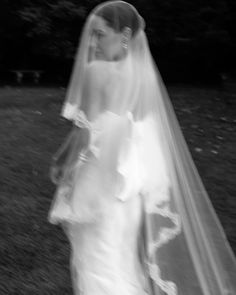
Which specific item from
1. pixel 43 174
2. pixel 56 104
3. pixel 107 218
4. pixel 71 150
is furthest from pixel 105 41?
pixel 56 104

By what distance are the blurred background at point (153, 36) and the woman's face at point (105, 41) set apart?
33.4ft

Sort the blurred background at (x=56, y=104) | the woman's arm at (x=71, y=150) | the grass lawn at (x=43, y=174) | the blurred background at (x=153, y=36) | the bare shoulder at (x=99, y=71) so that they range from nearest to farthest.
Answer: the bare shoulder at (x=99, y=71) → the woman's arm at (x=71, y=150) → the grass lawn at (x=43, y=174) → the blurred background at (x=56, y=104) → the blurred background at (x=153, y=36)

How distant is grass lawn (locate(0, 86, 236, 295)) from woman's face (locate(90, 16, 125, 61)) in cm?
169

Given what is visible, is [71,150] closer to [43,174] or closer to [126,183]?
[126,183]

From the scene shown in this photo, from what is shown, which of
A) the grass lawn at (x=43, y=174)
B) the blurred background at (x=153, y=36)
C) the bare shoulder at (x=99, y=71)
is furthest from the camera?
the blurred background at (x=153, y=36)

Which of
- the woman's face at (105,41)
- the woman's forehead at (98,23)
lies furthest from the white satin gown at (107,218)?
the woman's forehead at (98,23)

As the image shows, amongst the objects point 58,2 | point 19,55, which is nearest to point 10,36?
point 19,55

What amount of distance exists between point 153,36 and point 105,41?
11.2 metres

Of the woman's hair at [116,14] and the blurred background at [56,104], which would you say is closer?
the woman's hair at [116,14]

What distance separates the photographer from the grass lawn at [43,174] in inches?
165

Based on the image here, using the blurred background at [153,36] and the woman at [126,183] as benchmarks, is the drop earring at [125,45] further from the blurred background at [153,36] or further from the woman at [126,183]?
the blurred background at [153,36]

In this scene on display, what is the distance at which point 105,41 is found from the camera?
9.58 feet

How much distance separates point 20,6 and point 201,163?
10076mm

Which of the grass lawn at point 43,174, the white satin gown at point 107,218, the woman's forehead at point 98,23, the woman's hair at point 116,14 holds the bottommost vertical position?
the grass lawn at point 43,174
